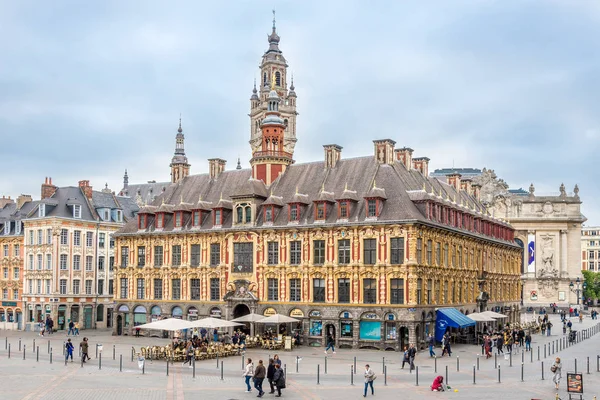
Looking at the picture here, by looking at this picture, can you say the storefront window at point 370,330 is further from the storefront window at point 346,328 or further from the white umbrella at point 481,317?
the white umbrella at point 481,317

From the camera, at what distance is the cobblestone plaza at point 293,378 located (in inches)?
1320

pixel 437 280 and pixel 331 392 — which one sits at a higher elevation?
pixel 437 280

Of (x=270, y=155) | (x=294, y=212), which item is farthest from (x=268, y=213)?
(x=270, y=155)

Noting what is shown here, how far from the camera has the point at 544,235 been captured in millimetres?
127625

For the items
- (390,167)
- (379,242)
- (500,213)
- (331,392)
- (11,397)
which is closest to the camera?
(11,397)

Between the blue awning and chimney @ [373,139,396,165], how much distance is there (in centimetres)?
1276

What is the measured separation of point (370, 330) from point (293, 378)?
17630 millimetres

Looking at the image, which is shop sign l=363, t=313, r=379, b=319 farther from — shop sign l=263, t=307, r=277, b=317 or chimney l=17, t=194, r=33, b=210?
chimney l=17, t=194, r=33, b=210

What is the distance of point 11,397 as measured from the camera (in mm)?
32094

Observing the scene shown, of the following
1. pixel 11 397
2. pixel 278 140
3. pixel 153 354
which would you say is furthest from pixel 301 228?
pixel 11 397

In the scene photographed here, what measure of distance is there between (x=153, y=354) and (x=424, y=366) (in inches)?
662

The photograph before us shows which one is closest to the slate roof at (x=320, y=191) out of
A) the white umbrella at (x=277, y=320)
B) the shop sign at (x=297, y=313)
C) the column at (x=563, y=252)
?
the shop sign at (x=297, y=313)

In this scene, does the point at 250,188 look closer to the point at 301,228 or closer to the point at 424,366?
the point at 301,228

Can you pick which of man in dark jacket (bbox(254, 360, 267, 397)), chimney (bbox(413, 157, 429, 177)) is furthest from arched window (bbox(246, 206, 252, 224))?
man in dark jacket (bbox(254, 360, 267, 397))
